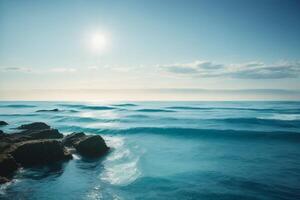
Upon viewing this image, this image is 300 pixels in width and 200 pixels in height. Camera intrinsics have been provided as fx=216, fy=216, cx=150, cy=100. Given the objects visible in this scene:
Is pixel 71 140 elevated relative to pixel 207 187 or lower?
elevated

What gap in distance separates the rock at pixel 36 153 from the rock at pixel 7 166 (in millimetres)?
1325

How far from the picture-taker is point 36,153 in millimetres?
16312

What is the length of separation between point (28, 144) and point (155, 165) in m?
9.94

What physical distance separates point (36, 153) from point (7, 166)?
251 cm

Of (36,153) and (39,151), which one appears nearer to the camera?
(36,153)

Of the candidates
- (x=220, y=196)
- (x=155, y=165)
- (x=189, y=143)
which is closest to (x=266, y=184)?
(x=220, y=196)

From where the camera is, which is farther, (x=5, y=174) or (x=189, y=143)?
(x=189, y=143)

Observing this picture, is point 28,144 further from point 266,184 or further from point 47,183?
point 266,184

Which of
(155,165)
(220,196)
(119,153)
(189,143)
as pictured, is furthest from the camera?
(189,143)

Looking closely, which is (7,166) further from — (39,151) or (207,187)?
(207,187)

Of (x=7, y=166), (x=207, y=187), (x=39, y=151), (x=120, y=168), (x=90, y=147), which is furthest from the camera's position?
(x=90, y=147)

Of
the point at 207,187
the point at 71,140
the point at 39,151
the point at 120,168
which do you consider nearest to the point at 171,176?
the point at 207,187

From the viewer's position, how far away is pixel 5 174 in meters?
13.5

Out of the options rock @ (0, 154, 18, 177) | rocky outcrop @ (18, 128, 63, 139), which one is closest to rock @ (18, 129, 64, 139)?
rocky outcrop @ (18, 128, 63, 139)
